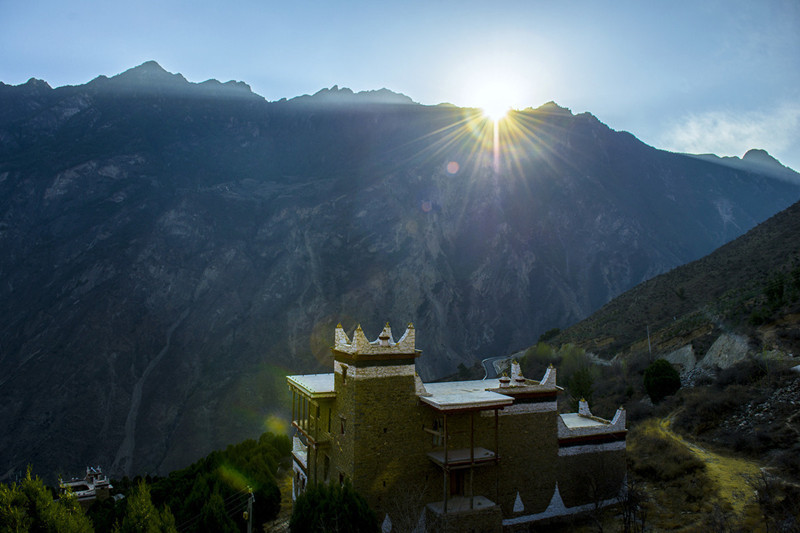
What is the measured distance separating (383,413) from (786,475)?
11.8 metres

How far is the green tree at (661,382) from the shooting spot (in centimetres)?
2484

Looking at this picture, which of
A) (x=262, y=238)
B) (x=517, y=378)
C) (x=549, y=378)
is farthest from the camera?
(x=262, y=238)

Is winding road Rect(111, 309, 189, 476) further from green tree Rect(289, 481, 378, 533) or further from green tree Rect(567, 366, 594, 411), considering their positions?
green tree Rect(289, 481, 378, 533)

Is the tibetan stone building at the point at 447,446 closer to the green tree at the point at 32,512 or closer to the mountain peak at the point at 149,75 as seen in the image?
the green tree at the point at 32,512

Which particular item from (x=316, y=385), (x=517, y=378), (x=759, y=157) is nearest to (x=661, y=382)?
(x=517, y=378)

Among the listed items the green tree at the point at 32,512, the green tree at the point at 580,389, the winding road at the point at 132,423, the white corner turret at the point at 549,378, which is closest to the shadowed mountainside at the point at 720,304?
the green tree at the point at 580,389

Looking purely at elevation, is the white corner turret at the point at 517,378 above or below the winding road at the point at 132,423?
above

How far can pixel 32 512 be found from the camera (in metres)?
12.1

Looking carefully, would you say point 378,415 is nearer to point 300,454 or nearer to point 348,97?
point 300,454

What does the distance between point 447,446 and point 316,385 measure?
513 centimetres

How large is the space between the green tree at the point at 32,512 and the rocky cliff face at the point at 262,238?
39.9m

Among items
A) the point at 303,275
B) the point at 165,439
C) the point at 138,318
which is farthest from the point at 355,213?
the point at 165,439

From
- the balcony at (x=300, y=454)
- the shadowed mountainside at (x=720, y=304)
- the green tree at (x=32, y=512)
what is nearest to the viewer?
the green tree at (x=32, y=512)

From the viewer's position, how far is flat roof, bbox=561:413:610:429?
699 inches
